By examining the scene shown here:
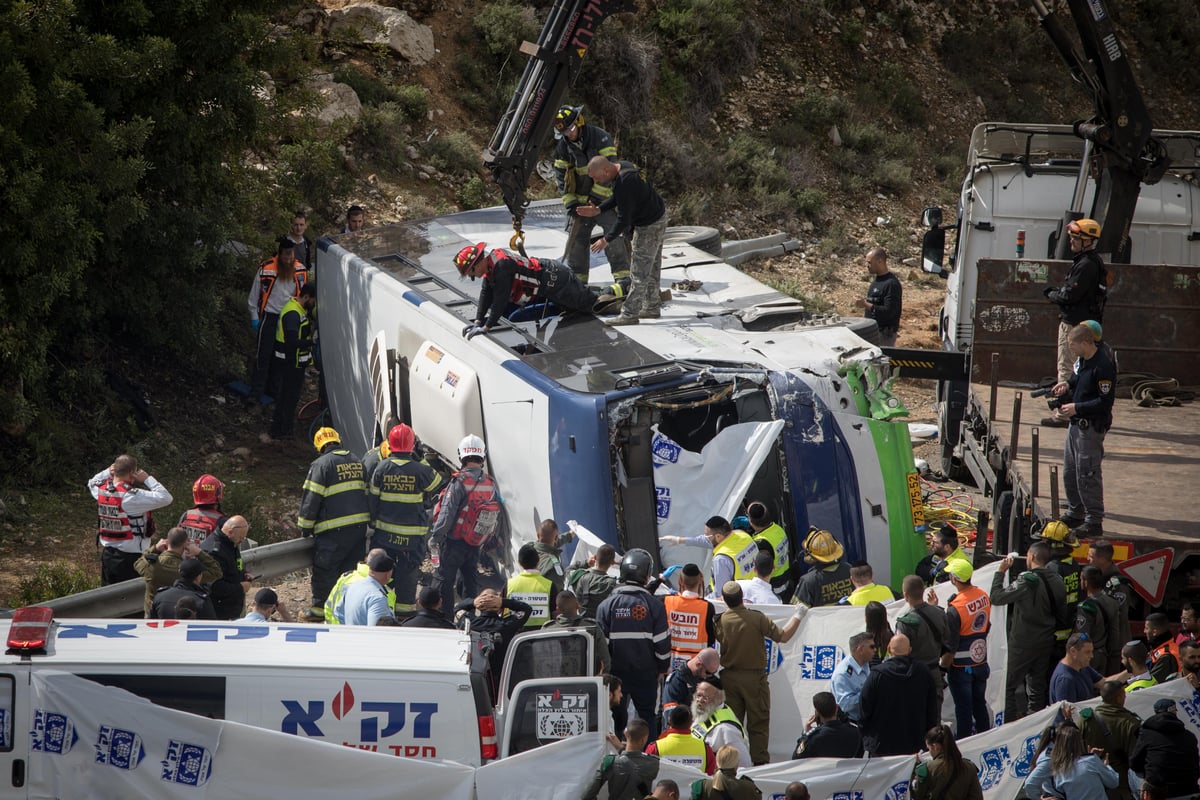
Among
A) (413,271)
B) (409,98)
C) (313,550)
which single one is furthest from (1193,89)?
(313,550)

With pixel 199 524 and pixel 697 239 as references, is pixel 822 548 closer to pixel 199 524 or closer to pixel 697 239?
pixel 199 524

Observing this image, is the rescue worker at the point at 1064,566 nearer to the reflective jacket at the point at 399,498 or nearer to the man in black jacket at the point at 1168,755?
the man in black jacket at the point at 1168,755

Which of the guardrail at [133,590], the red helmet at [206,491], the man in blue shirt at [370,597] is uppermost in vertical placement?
the red helmet at [206,491]

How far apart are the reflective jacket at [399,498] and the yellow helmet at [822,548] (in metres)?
3.03

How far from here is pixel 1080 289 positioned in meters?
10.8

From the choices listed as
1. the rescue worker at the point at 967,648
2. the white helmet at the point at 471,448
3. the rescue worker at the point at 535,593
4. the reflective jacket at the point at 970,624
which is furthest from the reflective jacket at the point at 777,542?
the white helmet at the point at 471,448

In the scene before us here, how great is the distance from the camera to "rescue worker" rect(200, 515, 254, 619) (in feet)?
29.8

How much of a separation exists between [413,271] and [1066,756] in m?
7.61

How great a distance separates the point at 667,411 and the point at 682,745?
3.44m

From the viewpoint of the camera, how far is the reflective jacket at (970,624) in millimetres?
8578

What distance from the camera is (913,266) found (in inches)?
878

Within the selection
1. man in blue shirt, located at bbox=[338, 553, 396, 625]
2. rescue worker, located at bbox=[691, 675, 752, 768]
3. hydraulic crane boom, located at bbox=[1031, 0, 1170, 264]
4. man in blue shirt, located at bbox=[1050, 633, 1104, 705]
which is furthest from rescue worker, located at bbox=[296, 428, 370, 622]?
hydraulic crane boom, located at bbox=[1031, 0, 1170, 264]

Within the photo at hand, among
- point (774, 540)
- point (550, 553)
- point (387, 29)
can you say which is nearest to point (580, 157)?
point (774, 540)

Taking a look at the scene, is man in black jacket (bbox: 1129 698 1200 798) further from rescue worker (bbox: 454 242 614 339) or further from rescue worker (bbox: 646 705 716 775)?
rescue worker (bbox: 454 242 614 339)
